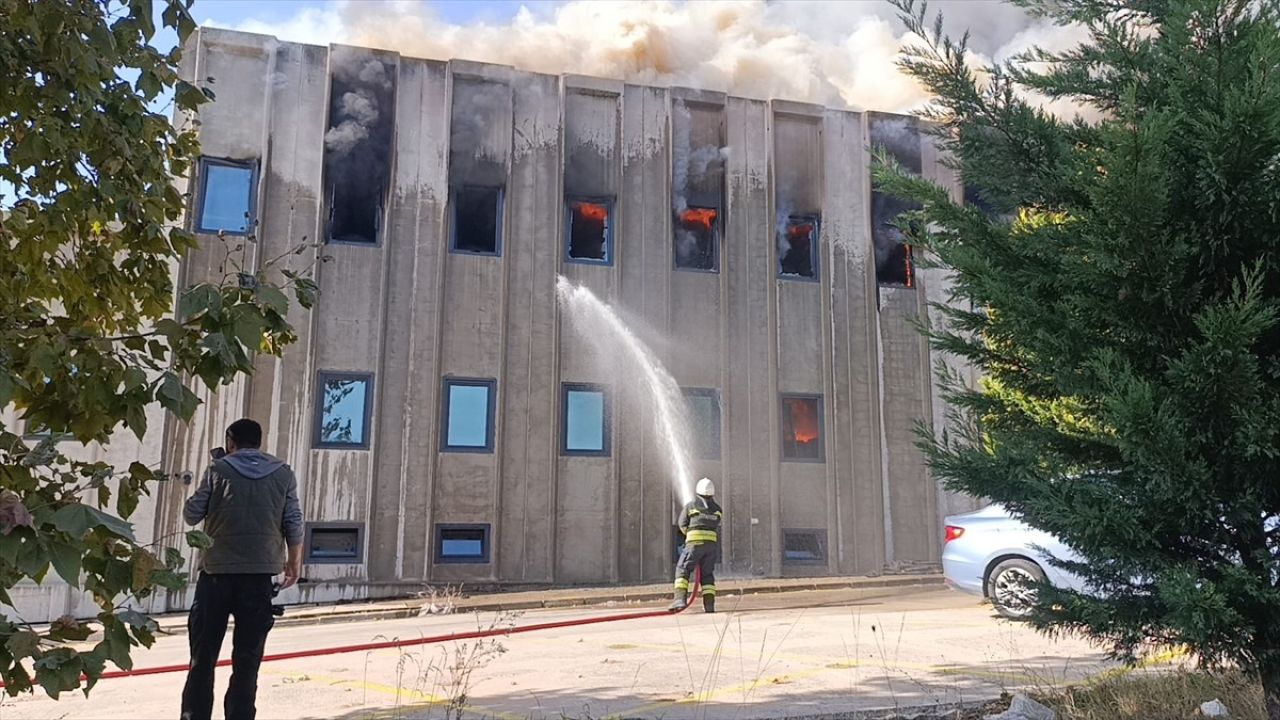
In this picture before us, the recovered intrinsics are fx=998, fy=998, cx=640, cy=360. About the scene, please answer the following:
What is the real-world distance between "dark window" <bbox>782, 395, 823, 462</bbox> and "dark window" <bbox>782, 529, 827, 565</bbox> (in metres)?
1.45

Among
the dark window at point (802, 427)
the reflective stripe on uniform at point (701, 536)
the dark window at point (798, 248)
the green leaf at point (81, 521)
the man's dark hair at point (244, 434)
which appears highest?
the dark window at point (798, 248)

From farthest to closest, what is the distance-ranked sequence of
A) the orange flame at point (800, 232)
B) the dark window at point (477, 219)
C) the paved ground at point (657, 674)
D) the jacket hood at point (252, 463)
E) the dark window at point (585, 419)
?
1. the orange flame at point (800, 232)
2. the dark window at point (477, 219)
3. the dark window at point (585, 419)
4. the paved ground at point (657, 674)
5. the jacket hood at point (252, 463)

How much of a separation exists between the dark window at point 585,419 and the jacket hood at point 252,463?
41.4 feet

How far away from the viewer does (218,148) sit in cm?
1784

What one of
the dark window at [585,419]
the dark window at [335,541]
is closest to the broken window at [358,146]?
the dark window at [585,419]

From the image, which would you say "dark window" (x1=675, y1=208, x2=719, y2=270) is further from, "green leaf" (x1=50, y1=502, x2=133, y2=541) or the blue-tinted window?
"green leaf" (x1=50, y1=502, x2=133, y2=541)

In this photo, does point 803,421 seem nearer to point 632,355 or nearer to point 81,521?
point 632,355

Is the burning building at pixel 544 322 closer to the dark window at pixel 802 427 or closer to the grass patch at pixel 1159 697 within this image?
the dark window at pixel 802 427

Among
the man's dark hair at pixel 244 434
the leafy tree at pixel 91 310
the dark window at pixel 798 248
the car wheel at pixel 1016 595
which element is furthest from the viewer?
the dark window at pixel 798 248

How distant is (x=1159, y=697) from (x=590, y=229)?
15.3 meters

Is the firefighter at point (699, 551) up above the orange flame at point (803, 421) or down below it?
below

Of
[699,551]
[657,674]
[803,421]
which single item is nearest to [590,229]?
[803,421]

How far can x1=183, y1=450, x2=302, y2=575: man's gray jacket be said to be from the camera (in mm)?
5359

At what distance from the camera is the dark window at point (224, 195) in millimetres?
17922
